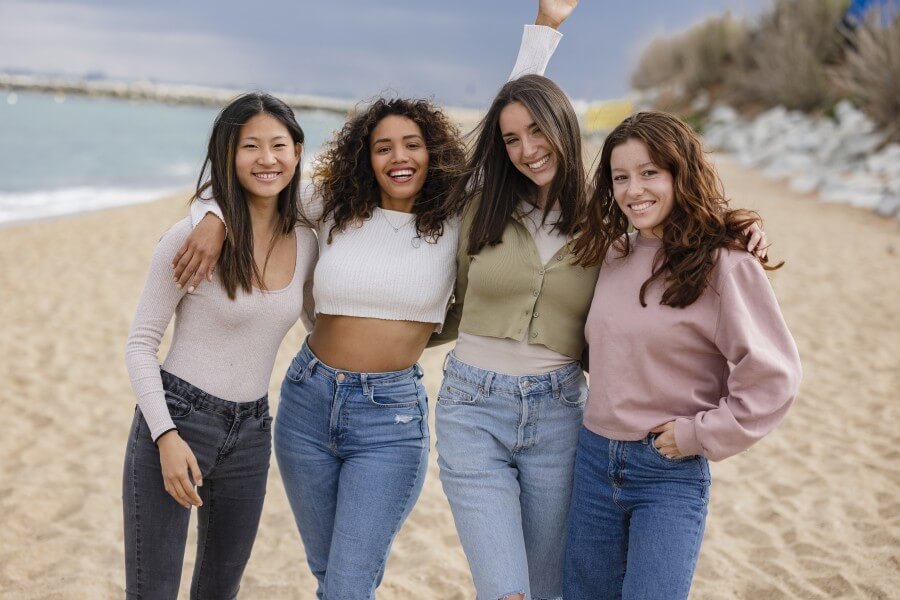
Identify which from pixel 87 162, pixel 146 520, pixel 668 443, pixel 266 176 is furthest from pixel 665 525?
pixel 87 162

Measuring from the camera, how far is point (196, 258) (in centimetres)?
232

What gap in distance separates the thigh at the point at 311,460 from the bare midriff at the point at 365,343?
110 mm

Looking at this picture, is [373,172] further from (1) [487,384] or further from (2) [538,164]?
(1) [487,384]

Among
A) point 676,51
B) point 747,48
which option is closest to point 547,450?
point 747,48

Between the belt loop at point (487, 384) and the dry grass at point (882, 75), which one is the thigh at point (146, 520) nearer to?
the belt loop at point (487, 384)

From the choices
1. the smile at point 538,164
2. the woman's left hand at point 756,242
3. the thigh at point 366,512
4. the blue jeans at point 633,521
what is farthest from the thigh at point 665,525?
the smile at point 538,164

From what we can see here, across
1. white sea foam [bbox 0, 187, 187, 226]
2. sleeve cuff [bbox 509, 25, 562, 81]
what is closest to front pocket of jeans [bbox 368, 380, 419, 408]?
sleeve cuff [bbox 509, 25, 562, 81]

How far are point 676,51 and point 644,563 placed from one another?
33.8 m

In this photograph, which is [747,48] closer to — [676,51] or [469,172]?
[676,51]

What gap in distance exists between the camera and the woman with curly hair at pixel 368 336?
254 centimetres

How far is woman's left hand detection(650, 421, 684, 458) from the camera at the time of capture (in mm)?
2197

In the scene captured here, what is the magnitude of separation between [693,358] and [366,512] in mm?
1111

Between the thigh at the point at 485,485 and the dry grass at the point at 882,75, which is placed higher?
the dry grass at the point at 882,75

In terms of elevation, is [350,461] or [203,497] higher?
[350,461]
